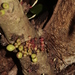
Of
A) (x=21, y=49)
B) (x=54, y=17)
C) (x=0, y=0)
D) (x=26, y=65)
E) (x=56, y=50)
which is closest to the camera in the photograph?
(x=0, y=0)

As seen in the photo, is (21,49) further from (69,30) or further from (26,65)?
(69,30)

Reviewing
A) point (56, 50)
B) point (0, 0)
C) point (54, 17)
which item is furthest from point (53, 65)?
point (0, 0)

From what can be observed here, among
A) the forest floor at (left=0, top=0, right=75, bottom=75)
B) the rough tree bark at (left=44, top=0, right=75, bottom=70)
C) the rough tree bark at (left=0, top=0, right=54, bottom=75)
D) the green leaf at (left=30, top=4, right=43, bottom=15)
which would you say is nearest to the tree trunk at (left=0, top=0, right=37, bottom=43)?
the rough tree bark at (left=0, top=0, right=54, bottom=75)

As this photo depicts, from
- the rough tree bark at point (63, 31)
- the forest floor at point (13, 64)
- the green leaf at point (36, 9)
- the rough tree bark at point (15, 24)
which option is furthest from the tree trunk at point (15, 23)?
the green leaf at point (36, 9)

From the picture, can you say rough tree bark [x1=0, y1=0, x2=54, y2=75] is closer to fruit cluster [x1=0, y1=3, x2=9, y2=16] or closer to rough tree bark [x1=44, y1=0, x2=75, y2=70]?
fruit cluster [x1=0, y1=3, x2=9, y2=16]

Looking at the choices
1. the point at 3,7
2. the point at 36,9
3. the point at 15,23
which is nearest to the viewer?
the point at 3,7

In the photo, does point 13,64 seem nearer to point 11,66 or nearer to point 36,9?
point 11,66

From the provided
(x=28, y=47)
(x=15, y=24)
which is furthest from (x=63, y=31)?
(x=15, y=24)

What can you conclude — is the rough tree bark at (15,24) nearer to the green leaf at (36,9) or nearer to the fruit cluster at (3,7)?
the fruit cluster at (3,7)
